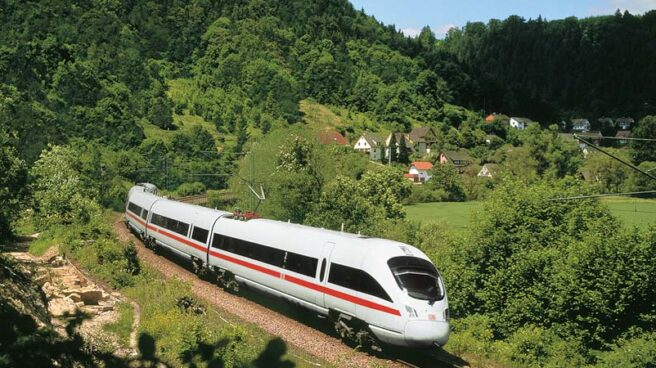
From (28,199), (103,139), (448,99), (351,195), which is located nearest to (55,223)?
(28,199)

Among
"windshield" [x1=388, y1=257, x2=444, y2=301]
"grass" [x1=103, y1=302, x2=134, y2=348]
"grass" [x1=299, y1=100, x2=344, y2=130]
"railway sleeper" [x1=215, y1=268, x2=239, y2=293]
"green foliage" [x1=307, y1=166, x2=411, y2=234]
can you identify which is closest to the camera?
"windshield" [x1=388, y1=257, x2=444, y2=301]

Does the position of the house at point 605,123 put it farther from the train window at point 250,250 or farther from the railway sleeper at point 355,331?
the railway sleeper at point 355,331

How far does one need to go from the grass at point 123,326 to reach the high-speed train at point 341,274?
4.41 meters

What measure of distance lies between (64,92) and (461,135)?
10025cm

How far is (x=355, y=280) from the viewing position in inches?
603

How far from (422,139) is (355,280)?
437 feet

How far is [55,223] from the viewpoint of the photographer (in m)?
37.2

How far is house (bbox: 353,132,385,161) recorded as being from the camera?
4957 inches

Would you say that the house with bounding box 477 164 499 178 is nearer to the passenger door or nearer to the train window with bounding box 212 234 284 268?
the train window with bounding box 212 234 284 268

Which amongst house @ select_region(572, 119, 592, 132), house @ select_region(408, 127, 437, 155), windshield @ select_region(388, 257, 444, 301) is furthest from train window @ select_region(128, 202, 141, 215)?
house @ select_region(572, 119, 592, 132)

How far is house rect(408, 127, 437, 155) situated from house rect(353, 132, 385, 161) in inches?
424

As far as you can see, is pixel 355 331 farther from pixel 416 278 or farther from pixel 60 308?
pixel 60 308

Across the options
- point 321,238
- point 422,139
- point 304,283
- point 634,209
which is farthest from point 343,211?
point 422,139

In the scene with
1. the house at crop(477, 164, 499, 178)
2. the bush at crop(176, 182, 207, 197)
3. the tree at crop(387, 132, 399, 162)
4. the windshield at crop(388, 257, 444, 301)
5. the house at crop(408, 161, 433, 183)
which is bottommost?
the bush at crop(176, 182, 207, 197)
